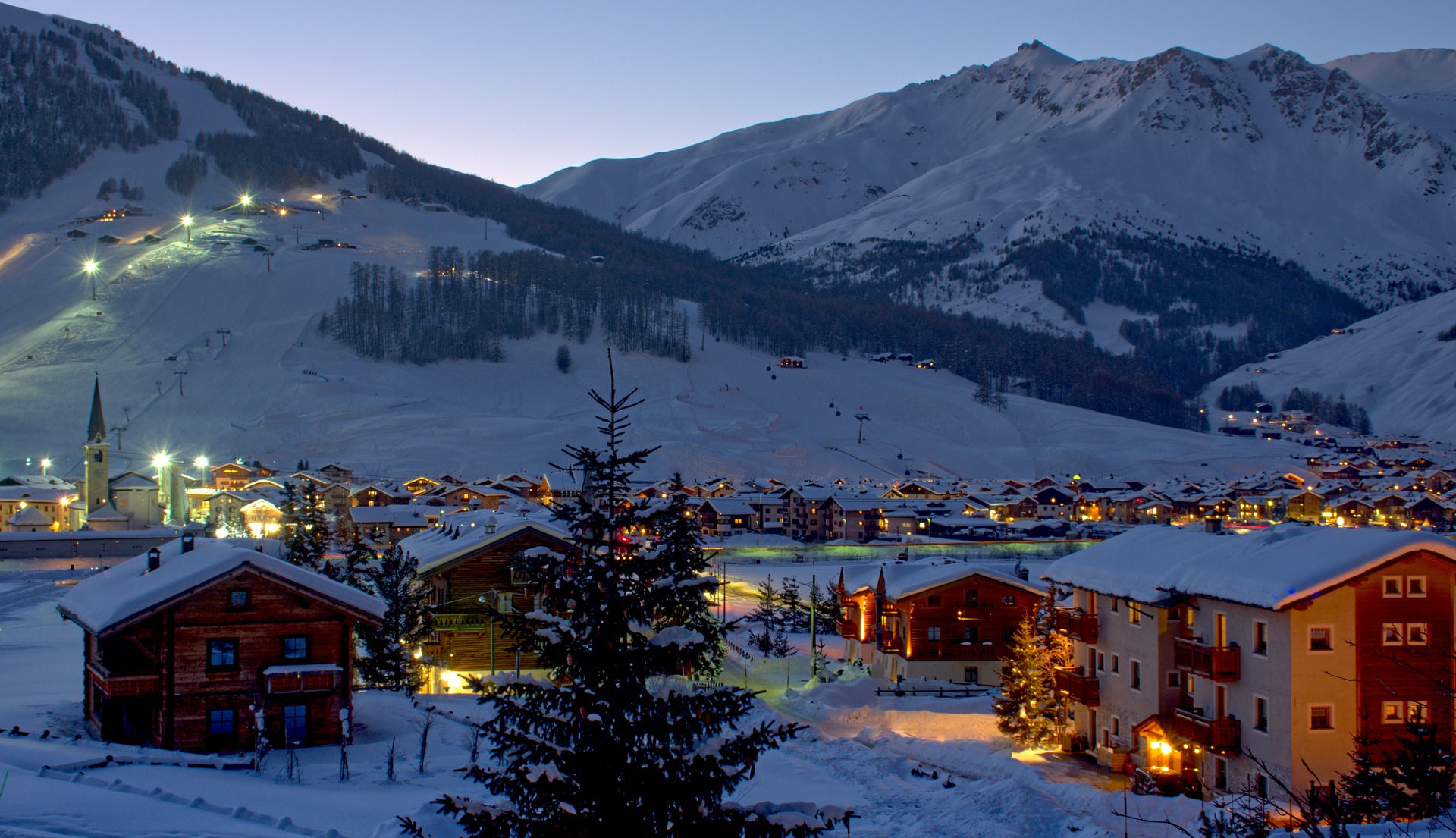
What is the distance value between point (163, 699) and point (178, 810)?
6909 millimetres

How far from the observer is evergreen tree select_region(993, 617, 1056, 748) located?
80.9 feet

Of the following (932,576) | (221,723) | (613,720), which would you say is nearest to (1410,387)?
(932,576)

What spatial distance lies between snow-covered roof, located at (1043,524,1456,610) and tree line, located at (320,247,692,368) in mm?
115350

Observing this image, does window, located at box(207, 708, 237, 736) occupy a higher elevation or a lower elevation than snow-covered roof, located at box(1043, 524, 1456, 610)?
lower

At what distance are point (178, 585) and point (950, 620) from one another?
21.8 m

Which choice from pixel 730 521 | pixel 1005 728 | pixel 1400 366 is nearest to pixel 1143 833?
pixel 1005 728

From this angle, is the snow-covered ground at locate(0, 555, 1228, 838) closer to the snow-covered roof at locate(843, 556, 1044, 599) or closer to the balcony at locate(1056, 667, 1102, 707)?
the balcony at locate(1056, 667, 1102, 707)

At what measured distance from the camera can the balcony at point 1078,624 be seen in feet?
80.0

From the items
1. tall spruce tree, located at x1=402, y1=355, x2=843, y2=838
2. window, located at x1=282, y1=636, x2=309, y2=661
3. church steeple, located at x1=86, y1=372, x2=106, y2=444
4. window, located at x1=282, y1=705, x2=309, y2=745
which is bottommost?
window, located at x1=282, y1=705, x2=309, y2=745

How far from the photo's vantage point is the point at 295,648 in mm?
19859

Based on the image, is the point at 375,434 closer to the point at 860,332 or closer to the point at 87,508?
the point at 87,508

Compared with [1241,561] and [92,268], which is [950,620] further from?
[92,268]

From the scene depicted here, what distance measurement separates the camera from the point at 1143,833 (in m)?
17.7

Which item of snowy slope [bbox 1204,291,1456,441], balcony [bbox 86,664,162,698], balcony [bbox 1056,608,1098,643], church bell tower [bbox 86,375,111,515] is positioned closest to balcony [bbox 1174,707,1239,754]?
balcony [bbox 1056,608,1098,643]
